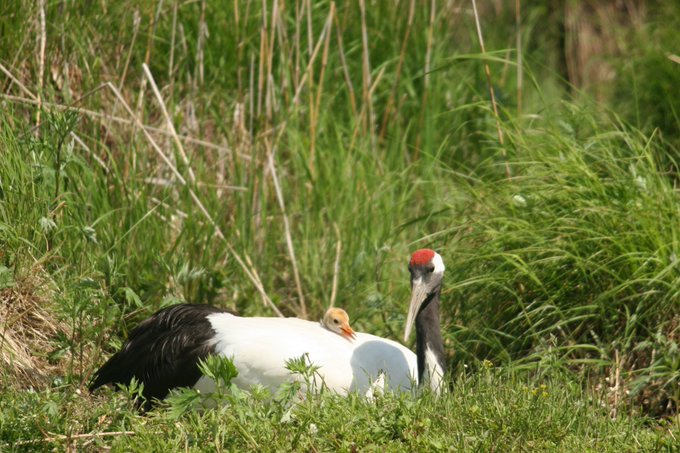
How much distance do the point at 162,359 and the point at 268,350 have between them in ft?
1.71

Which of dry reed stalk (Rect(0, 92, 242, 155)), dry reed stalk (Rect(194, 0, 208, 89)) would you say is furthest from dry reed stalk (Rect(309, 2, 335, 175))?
dry reed stalk (Rect(194, 0, 208, 89))

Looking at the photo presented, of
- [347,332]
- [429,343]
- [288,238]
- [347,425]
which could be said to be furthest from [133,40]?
[347,425]

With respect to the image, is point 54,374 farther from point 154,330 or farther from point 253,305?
point 253,305

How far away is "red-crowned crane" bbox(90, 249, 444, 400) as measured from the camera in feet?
15.5

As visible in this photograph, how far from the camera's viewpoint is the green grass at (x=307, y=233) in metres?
4.02

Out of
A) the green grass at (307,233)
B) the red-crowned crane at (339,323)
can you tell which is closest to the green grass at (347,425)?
the green grass at (307,233)

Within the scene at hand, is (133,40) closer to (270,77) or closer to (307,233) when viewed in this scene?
(270,77)

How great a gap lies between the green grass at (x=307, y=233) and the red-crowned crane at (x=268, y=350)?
184 mm

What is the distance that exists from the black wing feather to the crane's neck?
91cm

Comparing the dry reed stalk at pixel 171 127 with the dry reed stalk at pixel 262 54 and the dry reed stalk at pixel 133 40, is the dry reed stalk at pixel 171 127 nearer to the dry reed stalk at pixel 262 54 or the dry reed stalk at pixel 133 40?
the dry reed stalk at pixel 133 40

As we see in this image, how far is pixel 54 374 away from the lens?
4914mm

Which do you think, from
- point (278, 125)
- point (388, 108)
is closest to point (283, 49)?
point (278, 125)

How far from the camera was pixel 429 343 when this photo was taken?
194 inches

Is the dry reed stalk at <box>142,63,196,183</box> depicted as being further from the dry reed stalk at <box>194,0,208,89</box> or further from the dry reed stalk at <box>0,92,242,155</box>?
the dry reed stalk at <box>194,0,208,89</box>
